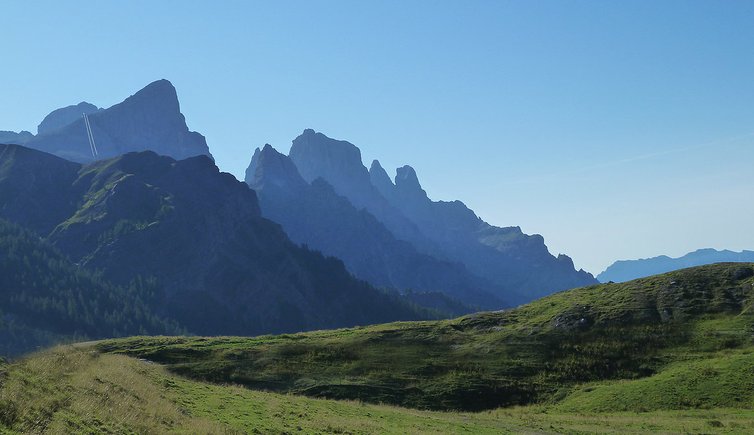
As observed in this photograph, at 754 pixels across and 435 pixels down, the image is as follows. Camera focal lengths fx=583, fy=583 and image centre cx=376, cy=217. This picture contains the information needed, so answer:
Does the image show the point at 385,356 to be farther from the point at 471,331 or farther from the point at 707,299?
the point at 707,299

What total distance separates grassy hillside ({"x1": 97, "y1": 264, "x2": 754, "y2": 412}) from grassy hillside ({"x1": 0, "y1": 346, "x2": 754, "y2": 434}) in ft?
19.3

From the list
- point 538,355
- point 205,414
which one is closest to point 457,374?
point 538,355

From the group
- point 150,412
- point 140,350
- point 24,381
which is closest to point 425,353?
point 140,350

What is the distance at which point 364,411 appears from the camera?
52625 millimetres

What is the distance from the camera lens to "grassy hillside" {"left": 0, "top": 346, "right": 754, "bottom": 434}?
27.1 metres

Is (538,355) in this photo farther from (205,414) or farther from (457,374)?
(205,414)

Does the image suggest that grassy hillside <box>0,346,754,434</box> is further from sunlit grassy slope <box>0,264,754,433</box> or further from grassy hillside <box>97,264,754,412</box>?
grassy hillside <box>97,264,754,412</box>

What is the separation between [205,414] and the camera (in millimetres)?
38562

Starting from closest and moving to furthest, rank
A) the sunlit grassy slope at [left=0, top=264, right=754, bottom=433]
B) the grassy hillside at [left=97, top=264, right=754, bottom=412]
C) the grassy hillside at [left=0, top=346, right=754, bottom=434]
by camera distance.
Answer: the grassy hillside at [left=0, top=346, right=754, bottom=434] < the sunlit grassy slope at [left=0, top=264, right=754, bottom=433] < the grassy hillside at [left=97, top=264, right=754, bottom=412]

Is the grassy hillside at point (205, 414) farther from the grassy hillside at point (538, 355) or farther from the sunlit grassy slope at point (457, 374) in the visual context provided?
the grassy hillside at point (538, 355)

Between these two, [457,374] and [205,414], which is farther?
[457,374]

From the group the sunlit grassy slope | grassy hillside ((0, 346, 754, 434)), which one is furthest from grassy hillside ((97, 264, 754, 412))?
grassy hillside ((0, 346, 754, 434))

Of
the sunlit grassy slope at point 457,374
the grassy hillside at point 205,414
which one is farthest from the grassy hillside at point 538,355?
the grassy hillside at point 205,414

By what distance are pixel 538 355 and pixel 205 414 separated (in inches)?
2078
